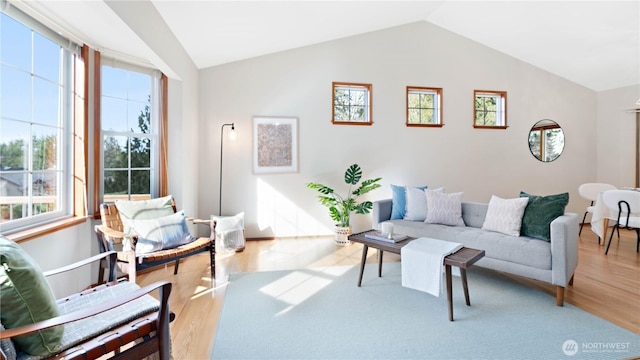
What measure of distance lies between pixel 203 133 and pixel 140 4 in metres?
2.11

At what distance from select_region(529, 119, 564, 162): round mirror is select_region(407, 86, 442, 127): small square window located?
1914mm

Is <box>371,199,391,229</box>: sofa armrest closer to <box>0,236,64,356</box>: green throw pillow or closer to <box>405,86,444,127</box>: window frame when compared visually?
<box>405,86,444,127</box>: window frame

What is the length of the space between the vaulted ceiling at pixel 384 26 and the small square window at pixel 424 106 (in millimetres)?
1106

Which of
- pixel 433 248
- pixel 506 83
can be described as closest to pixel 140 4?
pixel 433 248

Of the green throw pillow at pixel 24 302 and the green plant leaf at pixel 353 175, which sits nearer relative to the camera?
the green throw pillow at pixel 24 302

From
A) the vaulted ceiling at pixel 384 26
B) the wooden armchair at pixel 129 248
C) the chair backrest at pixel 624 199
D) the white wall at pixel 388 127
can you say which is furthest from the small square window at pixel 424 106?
the wooden armchair at pixel 129 248

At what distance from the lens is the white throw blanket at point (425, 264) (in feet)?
7.39

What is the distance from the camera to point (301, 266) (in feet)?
11.0

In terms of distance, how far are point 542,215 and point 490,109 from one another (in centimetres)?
328

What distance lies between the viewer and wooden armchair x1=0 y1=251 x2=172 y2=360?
3.86ft

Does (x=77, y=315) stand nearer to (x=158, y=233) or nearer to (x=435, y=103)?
(x=158, y=233)

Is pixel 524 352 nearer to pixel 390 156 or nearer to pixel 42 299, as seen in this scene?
pixel 42 299

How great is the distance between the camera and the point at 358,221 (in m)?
4.88

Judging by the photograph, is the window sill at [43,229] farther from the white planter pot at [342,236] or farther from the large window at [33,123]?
the white planter pot at [342,236]
